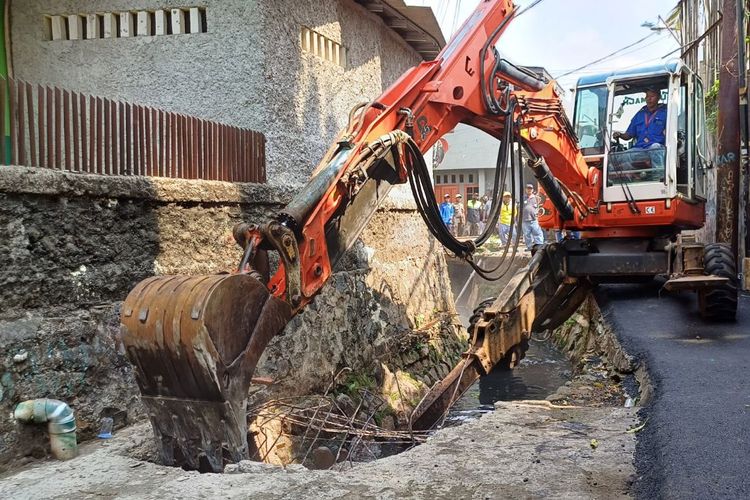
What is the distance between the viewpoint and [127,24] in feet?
26.2

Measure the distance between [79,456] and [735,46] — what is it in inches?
413

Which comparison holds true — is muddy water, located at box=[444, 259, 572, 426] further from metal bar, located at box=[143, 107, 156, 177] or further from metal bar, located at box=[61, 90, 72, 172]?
metal bar, located at box=[61, 90, 72, 172]

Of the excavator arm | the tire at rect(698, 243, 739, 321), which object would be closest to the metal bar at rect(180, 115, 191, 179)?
the excavator arm

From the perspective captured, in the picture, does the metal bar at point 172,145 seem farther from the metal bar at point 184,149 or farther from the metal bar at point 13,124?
the metal bar at point 13,124

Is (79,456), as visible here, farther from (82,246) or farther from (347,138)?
(347,138)

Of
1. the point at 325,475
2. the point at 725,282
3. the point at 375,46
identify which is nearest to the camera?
the point at 325,475

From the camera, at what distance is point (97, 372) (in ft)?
15.6

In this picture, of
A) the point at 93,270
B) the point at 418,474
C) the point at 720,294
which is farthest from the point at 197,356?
the point at 720,294

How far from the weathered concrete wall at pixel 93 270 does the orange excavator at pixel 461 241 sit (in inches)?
32.7

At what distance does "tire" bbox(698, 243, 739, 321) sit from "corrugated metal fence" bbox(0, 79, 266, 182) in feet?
16.3

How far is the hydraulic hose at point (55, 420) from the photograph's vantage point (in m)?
4.17

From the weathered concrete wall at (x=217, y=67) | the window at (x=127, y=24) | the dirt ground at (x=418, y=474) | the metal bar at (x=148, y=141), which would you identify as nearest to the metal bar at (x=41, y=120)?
the metal bar at (x=148, y=141)

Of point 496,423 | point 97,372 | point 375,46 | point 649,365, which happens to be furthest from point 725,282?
point 375,46

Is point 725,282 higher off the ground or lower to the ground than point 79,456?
higher
